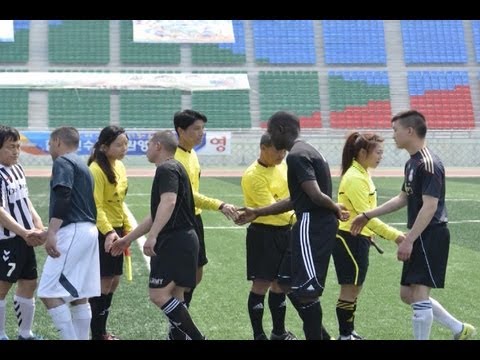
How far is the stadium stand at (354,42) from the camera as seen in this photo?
137 ft

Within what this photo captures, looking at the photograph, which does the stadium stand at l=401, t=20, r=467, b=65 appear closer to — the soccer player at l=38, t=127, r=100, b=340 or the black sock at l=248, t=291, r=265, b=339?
the black sock at l=248, t=291, r=265, b=339

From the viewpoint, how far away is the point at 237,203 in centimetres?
1831

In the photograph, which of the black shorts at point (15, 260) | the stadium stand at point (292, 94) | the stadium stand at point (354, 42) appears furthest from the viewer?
the stadium stand at point (354, 42)

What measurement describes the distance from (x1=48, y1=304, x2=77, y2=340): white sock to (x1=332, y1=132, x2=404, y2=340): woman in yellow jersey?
234 cm

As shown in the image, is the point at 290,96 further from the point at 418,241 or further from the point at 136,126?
the point at 418,241

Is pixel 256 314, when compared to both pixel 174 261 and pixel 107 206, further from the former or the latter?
pixel 107 206

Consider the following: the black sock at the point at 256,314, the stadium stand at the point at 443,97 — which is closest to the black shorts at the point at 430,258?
the black sock at the point at 256,314

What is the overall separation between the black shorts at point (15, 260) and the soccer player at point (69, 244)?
40cm

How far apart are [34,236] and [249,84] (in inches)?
1332

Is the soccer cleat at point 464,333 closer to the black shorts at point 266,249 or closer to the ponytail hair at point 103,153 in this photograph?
the black shorts at point 266,249

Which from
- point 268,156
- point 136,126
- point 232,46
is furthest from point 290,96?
point 268,156

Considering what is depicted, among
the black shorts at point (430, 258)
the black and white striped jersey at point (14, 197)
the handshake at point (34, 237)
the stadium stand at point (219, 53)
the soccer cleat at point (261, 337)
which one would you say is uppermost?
the stadium stand at point (219, 53)

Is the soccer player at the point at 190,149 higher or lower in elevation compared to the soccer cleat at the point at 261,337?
higher

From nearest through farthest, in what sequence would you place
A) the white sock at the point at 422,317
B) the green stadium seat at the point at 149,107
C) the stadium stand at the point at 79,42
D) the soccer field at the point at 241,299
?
the white sock at the point at 422,317 < the soccer field at the point at 241,299 < the green stadium seat at the point at 149,107 < the stadium stand at the point at 79,42
